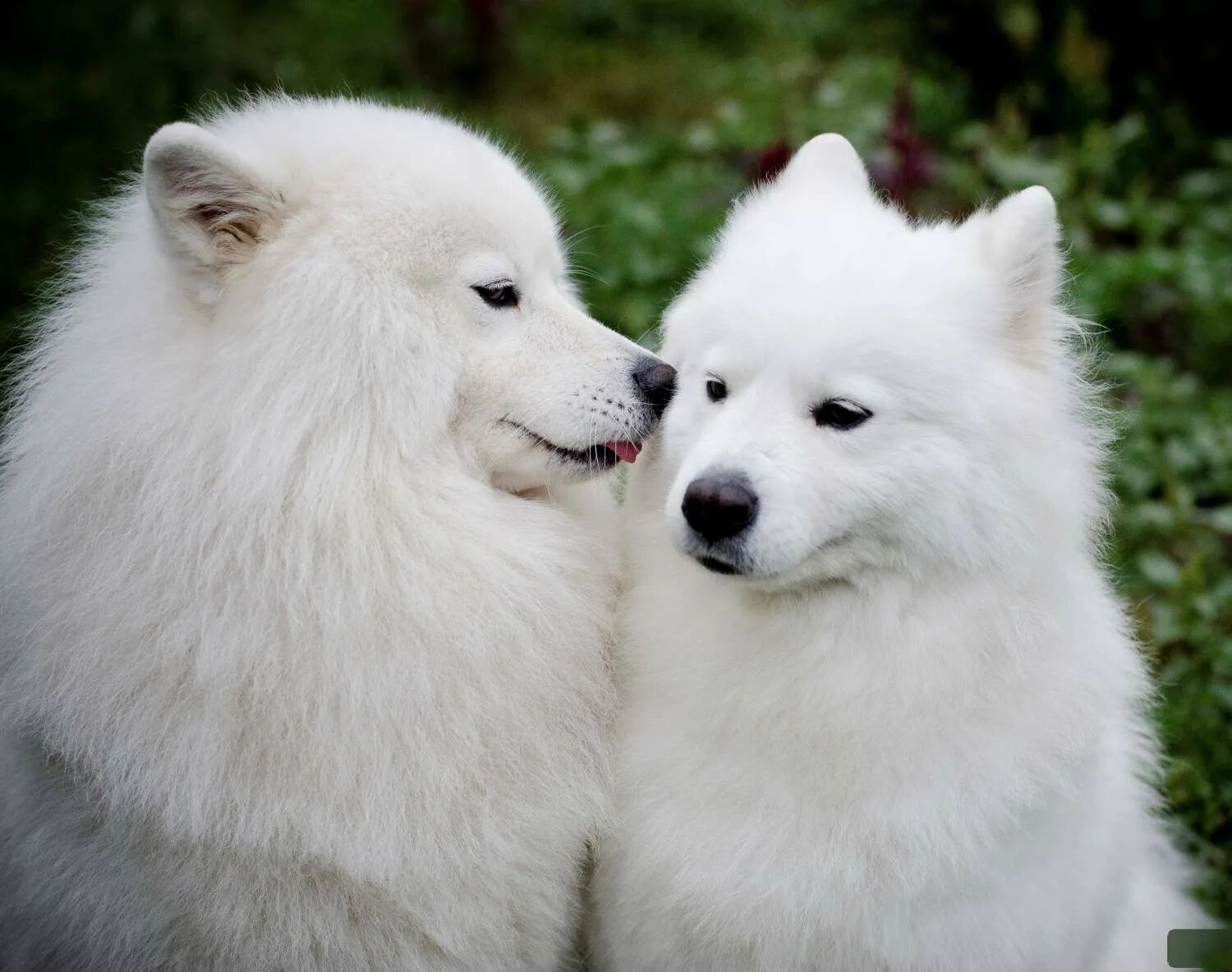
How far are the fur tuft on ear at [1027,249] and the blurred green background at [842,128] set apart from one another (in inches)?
86.6

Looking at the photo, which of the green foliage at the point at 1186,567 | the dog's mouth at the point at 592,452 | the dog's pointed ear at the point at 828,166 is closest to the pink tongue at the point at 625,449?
the dog's mouth at the point at 592,452

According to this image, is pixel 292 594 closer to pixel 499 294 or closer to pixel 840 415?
pixel 499 294

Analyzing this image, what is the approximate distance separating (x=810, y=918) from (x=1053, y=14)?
Result: 23.7ft

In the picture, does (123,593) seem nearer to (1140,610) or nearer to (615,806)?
(615,806)

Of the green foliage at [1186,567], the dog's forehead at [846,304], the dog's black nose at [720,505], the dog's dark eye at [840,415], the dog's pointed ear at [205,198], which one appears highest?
the dog's pointed ear at [205,198]

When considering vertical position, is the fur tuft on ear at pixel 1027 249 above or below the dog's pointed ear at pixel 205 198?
below

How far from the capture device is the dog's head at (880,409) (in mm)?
2475

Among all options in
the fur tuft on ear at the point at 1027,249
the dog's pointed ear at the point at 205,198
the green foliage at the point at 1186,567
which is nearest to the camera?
the dog's pointed ear at the point at 205,198

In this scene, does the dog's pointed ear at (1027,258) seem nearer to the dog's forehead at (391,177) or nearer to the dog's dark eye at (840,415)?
the dog's dark eye at (840,415)

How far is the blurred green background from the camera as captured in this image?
5.13 metres

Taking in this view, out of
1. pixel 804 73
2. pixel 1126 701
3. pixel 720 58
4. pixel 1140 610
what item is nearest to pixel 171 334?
pixel 1126 701

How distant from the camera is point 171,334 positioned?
8.46ft

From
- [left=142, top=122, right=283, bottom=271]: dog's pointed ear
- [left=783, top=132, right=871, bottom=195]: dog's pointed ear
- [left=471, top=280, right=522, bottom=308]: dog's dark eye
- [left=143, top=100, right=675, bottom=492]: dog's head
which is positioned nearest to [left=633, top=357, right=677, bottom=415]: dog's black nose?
[left=143, top=100, right=675, bottom=492]: dog's head

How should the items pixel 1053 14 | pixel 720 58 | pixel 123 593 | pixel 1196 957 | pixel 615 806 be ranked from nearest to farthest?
pixel 123 593
pixel 615 806
pixel 1196 957
pixel 1053 14
pixel 720 58
